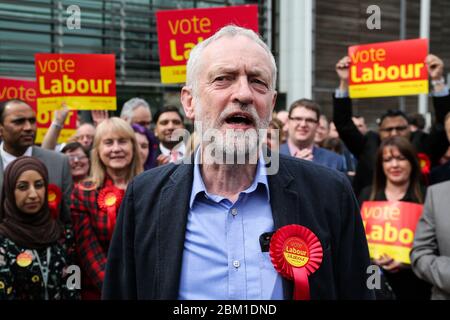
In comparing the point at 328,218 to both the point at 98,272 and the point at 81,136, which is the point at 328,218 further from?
the point at 81,136

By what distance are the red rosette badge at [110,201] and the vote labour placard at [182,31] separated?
87.6 inches

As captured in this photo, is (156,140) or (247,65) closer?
(247,65)

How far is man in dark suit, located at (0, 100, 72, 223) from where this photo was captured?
4.53 meters

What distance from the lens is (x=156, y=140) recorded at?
562 cm

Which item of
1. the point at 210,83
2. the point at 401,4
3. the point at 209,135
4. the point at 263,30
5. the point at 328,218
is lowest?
the point at 328,218

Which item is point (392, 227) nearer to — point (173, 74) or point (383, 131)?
point (383, 131)

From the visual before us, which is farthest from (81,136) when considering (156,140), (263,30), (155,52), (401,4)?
(401,4)

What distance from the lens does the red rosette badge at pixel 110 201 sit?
373 cm

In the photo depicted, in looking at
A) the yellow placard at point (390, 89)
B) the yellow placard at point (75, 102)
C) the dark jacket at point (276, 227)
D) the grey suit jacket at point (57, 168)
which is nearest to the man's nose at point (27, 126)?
the grey suit jacket at point (57, 168)

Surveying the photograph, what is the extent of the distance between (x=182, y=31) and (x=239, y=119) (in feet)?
13.6

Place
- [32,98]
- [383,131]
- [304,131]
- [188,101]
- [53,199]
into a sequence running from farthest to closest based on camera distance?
[32,98] < [383,131] < [304,131] < [53,199] < [188,101]

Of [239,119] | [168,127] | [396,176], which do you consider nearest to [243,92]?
[239,119]

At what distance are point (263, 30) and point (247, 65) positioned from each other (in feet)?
38.0

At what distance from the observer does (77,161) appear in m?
5.21
